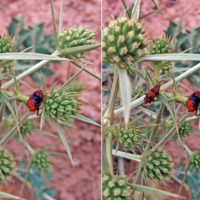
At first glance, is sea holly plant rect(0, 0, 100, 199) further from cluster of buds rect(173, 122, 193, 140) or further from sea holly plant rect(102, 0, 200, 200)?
cluster of buds rect(173, 122, 193, 140)

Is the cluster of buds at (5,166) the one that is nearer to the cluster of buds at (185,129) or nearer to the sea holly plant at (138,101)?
the sea holly plant at (138,101)

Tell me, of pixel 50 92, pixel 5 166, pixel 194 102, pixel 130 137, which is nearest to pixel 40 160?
pixel 5 166

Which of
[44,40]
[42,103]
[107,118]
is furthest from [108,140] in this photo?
[44,40]

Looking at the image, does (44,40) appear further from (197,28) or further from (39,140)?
(197,28)

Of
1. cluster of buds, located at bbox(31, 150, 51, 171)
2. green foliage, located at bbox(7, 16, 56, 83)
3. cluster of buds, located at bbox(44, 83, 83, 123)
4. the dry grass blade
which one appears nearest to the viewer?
the dry grass blade

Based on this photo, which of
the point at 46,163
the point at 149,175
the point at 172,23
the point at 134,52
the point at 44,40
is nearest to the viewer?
the point at 134,52

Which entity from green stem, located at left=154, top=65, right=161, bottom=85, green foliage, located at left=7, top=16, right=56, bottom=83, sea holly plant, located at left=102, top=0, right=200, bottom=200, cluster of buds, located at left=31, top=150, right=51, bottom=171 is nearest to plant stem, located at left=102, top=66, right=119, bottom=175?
sea holly plant, located at left=102, top=0, right=200, bottom=200
